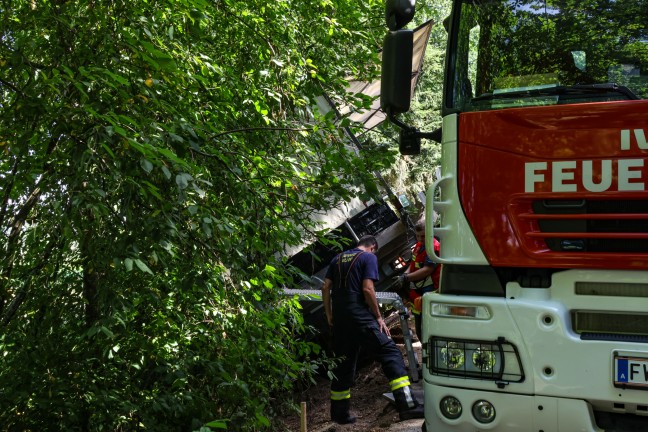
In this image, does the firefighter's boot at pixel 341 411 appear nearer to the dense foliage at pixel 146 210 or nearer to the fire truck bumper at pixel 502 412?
the dense foliage at pixel 146 210

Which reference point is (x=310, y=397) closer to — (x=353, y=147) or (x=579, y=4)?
(x=353, y=147)

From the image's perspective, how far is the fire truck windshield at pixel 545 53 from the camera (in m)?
3.90

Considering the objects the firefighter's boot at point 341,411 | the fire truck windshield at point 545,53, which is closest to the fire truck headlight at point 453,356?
the fire truck windshield at point 545,53

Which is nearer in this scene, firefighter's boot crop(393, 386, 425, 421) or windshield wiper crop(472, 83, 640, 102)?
windshield wiper crop(472, 83, 640, 102)

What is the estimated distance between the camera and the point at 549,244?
3.72 meters

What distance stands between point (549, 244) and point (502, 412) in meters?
0.92

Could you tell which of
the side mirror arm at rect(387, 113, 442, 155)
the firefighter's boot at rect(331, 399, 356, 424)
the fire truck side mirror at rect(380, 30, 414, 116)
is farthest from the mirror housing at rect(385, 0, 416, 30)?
the firefighter's boot at rect(331, 399, 356, 424)

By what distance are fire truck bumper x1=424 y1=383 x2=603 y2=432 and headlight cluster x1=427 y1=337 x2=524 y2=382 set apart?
3.8 inches

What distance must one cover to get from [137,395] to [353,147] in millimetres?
2683

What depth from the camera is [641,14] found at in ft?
13.3

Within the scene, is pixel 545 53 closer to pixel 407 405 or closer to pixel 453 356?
pixel 453 356

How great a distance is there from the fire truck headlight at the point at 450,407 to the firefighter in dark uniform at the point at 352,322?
290cm

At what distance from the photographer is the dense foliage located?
148 inches

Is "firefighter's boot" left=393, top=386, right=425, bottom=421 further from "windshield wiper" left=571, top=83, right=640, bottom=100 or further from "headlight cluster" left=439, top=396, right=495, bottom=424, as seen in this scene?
"windshield wiper" left=571, top=83, right=640, bottom=100
